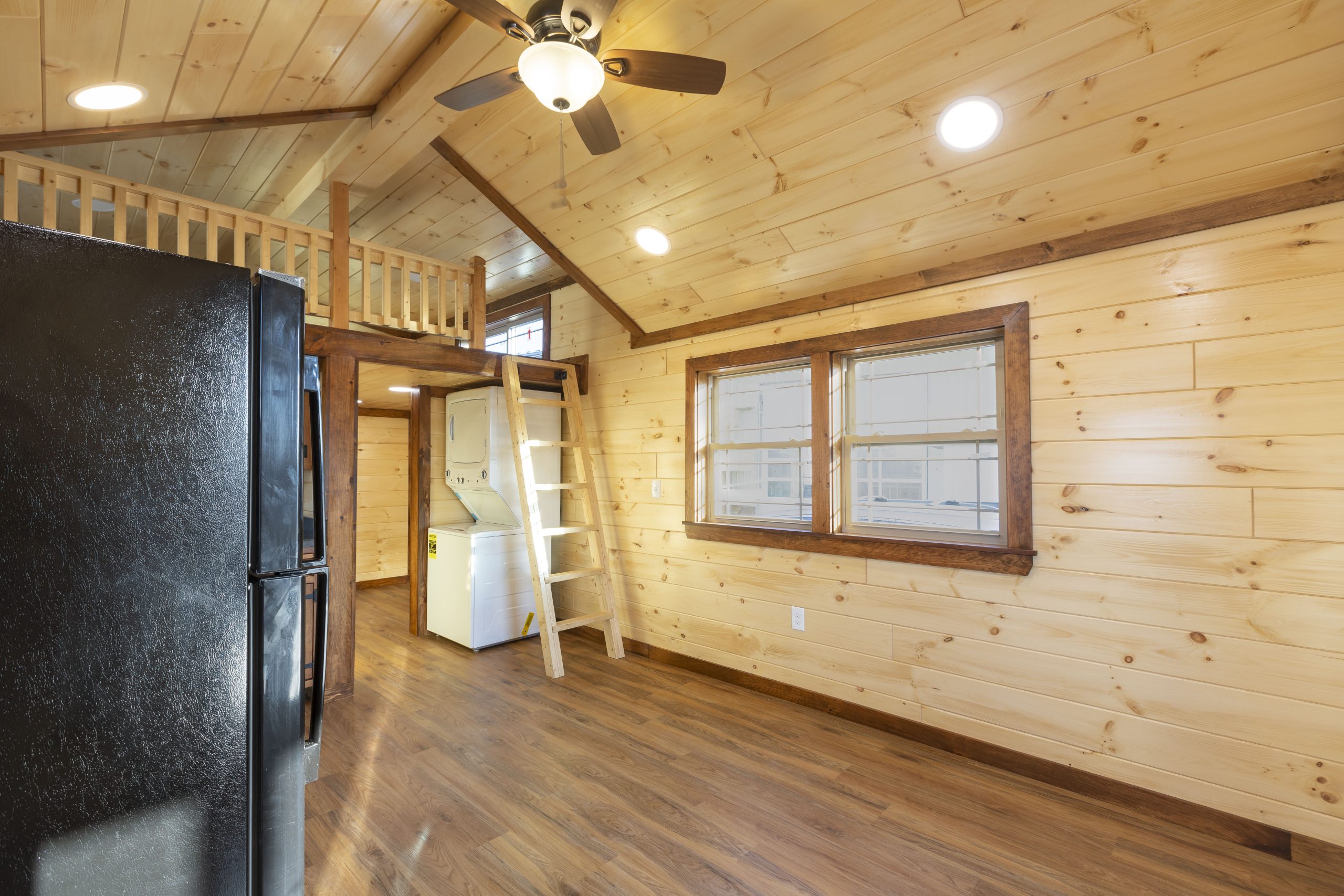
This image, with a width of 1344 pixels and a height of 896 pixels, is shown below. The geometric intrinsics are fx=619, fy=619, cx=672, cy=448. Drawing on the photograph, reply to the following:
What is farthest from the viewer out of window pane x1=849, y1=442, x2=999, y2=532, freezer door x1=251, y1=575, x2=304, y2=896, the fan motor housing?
window pane x1=849, y1=442, x2=999, y2=532

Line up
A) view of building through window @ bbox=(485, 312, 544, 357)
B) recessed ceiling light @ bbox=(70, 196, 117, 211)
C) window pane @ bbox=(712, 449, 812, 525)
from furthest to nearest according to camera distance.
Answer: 1. view of building through window @ bbox=(485, 312, 544, 357)
2. window pane @ bbox=(712, 449, 812, 525)
3. recessed ceiling light @ bbox=(70, 196, 117, 211)

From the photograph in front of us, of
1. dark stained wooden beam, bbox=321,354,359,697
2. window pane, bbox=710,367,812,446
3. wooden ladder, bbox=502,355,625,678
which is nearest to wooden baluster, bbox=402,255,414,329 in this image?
dark stained wooden beam, bbox=321,354,359,697

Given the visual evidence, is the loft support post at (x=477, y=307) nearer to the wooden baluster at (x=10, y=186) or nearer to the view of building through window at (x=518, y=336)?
the view of building through window at (x=518, y=336)

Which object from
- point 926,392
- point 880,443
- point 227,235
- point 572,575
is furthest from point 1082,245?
point 227,235

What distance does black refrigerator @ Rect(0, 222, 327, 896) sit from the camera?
66 cm

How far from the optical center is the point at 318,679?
1.07m

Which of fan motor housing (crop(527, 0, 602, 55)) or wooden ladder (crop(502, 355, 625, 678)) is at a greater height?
fan motor housing (crop(527, 0, 602, 55))

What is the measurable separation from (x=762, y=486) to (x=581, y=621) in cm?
135

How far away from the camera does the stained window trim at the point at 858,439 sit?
2.44 metres

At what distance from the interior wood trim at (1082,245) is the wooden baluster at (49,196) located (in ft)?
9.80

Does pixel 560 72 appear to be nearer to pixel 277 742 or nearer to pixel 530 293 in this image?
pixel 277 742

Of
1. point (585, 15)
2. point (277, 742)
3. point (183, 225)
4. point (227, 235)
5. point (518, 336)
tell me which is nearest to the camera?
point (277, 742)

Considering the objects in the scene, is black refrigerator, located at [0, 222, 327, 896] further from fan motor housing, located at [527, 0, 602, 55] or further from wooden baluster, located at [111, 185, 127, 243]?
wooden baluster, located at [111, 185, 127, 243]

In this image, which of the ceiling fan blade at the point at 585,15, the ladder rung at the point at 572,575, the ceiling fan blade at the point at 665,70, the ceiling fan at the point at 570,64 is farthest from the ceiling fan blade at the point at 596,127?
the ladder rung at the point at 572,575
